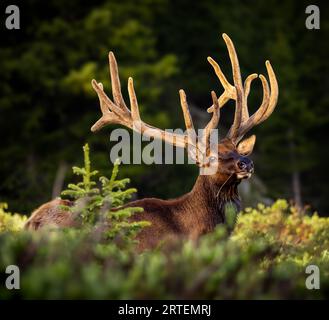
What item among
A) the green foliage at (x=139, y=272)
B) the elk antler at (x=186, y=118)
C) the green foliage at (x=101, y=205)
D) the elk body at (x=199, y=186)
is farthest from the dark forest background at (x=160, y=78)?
the green foliage at (x=139, y=272)

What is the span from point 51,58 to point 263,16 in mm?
9776

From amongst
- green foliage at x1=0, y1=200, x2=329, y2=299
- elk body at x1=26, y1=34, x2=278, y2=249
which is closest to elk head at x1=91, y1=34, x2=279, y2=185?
elk body at x1=26, y1=34, x2=278, y2=249

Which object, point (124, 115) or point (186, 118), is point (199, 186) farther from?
point (124, 115)

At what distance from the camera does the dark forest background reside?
23.7 metres

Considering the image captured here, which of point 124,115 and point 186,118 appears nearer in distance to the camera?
point 186,118

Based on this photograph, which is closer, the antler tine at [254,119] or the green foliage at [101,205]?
the green foliage at [101,205]

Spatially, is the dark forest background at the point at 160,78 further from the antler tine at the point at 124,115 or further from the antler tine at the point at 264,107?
the antler tine at the point at 124,115

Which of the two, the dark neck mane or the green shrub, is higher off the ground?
the dark neck mane

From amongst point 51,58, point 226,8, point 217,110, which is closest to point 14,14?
point 51,58

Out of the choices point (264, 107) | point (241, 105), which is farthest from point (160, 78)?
point (241, 105)

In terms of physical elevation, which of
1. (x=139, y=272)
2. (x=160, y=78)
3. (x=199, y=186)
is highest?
(x=160, y=78)

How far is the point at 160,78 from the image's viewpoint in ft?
86.8

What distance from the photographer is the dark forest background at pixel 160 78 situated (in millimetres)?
23672

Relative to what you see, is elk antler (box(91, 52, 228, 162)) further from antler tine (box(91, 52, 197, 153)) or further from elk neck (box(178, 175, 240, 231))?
elk neck (box(178, 175, 240, 231))
